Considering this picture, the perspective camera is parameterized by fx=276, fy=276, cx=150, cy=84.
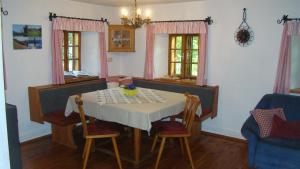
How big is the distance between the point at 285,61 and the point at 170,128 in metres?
1.96

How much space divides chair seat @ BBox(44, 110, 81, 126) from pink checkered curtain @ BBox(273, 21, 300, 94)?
3023 mm

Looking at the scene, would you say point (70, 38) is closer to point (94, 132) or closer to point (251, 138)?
point (94, 132)

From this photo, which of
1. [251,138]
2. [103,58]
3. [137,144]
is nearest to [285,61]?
[251,138]

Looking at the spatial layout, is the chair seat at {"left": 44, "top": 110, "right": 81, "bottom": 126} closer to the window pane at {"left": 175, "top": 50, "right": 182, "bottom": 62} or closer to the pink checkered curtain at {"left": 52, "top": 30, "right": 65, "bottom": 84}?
the pink checkered curtain at {"left": 52, "top": 30, "right": 65, "bottom": 84}

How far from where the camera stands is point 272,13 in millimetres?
4066

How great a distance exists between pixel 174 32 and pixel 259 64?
60.7 inches

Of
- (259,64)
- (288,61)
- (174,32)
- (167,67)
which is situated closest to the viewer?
(288,61)

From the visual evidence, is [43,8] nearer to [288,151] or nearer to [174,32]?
[174,32]

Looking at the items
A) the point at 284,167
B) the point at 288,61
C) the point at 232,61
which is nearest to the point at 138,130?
the point at 284,167

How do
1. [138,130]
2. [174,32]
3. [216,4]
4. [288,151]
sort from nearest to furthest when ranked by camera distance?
[288,151] < [138,130] < [216,4] < [174,32]

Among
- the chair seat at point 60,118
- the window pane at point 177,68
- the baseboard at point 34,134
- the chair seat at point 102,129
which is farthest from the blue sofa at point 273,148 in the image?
the baseboard at point 34,134

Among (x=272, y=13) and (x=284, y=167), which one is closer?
(x=284, y=167)

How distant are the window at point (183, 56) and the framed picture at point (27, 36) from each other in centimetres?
241

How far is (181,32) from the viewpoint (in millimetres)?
4844
